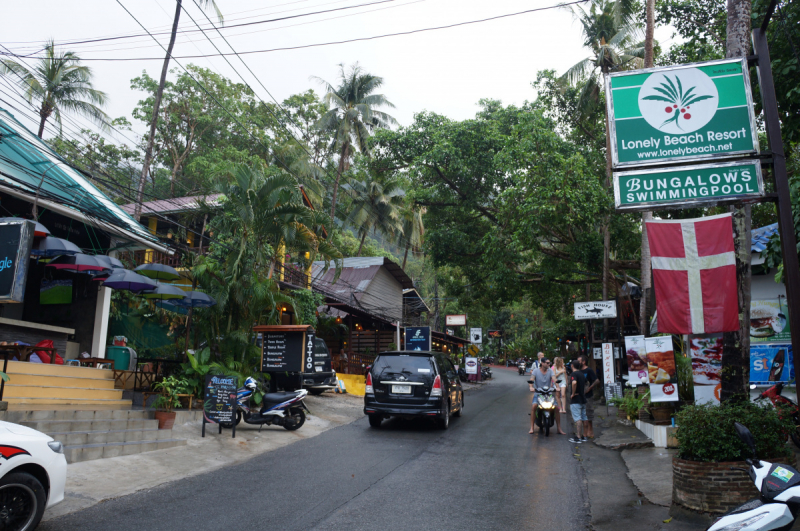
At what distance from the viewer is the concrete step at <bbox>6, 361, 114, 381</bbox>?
30.3ft

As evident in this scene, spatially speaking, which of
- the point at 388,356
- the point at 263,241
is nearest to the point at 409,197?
the point at 263,241

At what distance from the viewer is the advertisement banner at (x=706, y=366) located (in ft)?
33.2

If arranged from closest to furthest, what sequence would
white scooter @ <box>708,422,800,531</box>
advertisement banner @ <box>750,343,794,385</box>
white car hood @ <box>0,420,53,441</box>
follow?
1. white scooter @ <box>708,422,800,531</box>
2. white car hood @ <box>0,420,53,441</box>
3. advertisement banner @ <box>750,343,794,385</box>

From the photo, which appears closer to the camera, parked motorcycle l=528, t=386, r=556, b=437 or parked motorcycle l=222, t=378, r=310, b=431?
parked motorcycle l=222, t=378, r=310, b=431

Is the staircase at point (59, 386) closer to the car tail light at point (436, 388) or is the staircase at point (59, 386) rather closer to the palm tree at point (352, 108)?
the car tail light at point (436, 388)

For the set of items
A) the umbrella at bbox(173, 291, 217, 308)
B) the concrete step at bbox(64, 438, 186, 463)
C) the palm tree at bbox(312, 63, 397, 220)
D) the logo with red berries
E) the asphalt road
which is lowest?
the asphalt road

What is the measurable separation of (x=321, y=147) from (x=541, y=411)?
31606mm

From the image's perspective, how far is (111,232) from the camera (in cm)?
1285

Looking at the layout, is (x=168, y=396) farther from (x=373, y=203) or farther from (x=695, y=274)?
(x=373, y=203)

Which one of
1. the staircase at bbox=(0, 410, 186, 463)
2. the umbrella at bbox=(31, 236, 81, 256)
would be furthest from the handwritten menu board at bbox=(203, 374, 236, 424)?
the umbrella at bbox=(31, 236, 81, 256)

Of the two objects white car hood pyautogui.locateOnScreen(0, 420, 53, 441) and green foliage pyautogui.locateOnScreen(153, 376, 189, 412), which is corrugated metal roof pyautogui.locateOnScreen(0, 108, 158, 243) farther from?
white car hood pyautogui.locateOnScreen(0, 420, 53, 441)

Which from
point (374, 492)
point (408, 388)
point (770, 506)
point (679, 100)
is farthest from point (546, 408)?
point (770, 506)

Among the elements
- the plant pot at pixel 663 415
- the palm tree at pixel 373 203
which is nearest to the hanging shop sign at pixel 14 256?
the plant pot at pixel 663 415

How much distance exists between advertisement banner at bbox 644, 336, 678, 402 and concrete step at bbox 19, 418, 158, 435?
9.14 m
